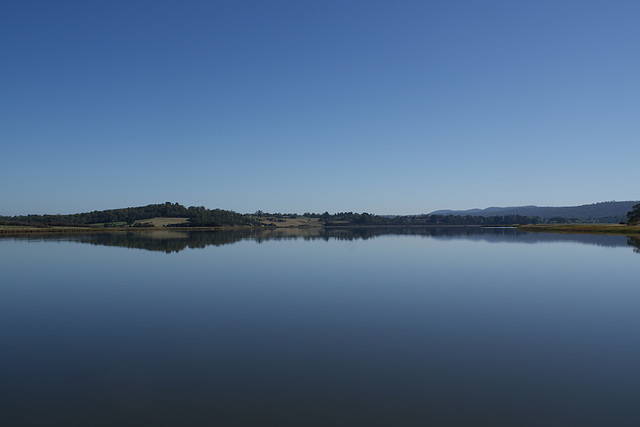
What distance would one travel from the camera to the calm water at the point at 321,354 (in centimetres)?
737

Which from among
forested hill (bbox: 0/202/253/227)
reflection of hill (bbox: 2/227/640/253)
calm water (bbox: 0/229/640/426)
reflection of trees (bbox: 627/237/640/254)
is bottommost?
calm water (bbox: 0/229/640/426)

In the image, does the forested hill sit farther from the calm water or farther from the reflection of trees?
the calm water

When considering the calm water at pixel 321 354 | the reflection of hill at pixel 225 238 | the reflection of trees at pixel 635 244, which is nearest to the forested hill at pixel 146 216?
the reflection of hill at pixel 225 238

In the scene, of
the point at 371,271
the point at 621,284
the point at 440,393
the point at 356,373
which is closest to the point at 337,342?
the point at 356,373

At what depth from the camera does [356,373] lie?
9.04 metres

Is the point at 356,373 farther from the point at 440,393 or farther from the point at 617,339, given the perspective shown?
the point at 617,339

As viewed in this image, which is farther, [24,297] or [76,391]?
[24,297]

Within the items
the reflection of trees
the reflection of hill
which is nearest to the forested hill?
the reflection of hill

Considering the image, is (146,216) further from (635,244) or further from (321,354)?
(321,354)

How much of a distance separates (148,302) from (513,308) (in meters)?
16.1

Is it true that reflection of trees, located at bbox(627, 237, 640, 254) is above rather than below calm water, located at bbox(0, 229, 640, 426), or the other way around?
above

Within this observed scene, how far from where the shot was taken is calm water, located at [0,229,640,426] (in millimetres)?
7367

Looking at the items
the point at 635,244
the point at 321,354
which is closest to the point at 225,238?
the point at 635,244

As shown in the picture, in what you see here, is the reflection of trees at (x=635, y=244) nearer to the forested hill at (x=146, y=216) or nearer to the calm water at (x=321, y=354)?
the calm water at (x=321, y=354)
